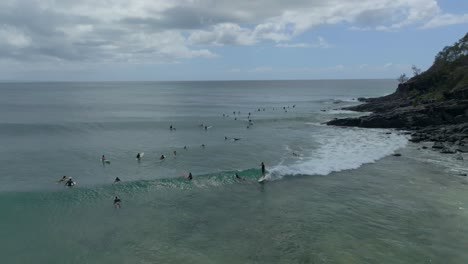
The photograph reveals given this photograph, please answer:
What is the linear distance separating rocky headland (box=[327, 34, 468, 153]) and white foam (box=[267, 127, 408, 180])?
452cm

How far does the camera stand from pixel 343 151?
52.0 m

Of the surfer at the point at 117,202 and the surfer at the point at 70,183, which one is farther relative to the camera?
the surfer at the point at 70,183

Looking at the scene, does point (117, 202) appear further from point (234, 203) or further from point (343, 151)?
point (343, 151)

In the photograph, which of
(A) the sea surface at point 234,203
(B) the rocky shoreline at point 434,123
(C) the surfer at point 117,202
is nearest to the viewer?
(A) the sea surface at point 234,203

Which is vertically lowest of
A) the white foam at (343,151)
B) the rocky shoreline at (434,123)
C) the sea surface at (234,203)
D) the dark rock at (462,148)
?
the sea surface at (234,203)

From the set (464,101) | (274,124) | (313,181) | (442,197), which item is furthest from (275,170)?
(464,101)

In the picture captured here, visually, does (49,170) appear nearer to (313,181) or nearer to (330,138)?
(313,181)

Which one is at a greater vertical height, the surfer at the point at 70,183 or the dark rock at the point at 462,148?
the dark rock at the point at 462,148

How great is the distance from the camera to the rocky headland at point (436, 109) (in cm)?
5887

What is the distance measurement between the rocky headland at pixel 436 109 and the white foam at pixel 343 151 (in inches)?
178

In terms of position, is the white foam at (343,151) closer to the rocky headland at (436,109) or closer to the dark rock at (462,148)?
the rocky headland at (436,109)

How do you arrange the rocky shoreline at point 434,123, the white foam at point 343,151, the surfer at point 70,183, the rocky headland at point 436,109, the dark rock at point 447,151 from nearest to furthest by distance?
the surfer at point 70,183
the white foam at point 343,151
the dark rock at point 447,151
the rocky shoreline at point 434,123
the rocky headland at point 436,109

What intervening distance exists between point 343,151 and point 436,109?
96.5ft

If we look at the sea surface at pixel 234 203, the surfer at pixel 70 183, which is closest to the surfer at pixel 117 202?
the sea surface at pixel 234 203
